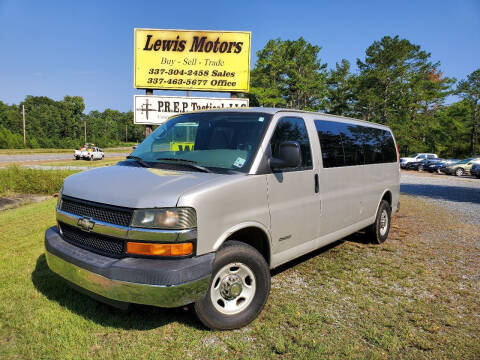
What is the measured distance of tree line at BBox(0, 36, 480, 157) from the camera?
46094 mm

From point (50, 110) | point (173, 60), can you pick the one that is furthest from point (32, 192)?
point (50, 110)

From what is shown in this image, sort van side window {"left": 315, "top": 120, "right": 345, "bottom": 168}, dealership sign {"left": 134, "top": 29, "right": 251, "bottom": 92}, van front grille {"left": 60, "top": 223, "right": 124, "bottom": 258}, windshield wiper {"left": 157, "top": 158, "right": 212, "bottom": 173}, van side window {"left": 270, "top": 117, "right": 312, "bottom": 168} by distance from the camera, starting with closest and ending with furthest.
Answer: van front grille {"left": 60, "top": 223, "right": 124, "bottom": 258}
windshield wiper {"left": 157, "top": 158, "right": 212, "bottom": 173}
van side window {"left": 270, "top": 117, "right": 312, "bottom": 168}
van side window {"left": 315, "top": 120, "right": 345, "bottom": 168}
dealership sign {"left": 134, "top": 29, "right": 251, "bottom": 92}

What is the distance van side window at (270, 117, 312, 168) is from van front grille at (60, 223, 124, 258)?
173 cm

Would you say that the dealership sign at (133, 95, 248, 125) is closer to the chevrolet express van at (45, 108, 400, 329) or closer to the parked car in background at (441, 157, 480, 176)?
the chevrolet express van at (45, 108, 400, 329)

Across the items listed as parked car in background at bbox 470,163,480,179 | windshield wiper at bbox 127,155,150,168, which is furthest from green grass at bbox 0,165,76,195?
parked car in background at bbox 470,163,480,179

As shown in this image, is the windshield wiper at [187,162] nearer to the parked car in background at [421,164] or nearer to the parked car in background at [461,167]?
the parked car in background at [461,167]

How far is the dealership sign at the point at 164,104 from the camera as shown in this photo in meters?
11.7

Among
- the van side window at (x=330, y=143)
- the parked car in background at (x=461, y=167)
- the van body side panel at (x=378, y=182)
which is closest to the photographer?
the van side window at (x=330, y=143)

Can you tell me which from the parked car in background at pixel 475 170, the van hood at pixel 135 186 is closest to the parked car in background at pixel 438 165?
the parked car in background at pixel 475 170

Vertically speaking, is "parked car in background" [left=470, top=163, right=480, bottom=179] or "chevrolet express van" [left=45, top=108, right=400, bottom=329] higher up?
"chevrolet express van" [left=45, top=108, right=400, bottom=329]

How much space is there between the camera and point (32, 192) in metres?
11.1

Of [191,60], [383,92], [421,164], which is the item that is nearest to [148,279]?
[191,60]

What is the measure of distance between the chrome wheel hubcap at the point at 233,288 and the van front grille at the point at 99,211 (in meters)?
0.91

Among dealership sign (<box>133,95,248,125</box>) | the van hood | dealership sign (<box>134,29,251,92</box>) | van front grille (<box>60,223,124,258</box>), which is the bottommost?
van front grille (<box>60,223,124,258</box>)
